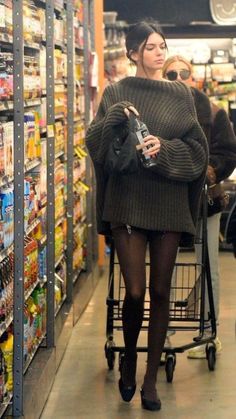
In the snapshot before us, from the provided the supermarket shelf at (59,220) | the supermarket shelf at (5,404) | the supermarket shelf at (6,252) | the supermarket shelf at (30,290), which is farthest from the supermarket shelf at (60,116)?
the supermarket shelf at (5,404)

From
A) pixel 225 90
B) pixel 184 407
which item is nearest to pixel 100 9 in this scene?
pixel 225 90

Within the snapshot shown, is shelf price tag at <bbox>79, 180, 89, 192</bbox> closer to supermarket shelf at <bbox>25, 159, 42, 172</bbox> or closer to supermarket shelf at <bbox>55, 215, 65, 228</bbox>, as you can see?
supermarket shelf at <bbox>55, 215, 65, 228</bbox>

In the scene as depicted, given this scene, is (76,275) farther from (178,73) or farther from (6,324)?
(6,324)

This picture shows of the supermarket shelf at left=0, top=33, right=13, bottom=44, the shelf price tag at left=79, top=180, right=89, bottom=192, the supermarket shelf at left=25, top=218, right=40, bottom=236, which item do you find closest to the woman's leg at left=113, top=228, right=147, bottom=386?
the supermarket shelf at left=25, top=218, right=40, bottom=236

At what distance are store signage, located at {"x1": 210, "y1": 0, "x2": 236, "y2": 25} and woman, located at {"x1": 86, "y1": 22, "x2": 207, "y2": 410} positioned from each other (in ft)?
19.0

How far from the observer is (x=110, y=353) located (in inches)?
223

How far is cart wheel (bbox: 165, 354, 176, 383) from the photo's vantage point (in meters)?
5.49

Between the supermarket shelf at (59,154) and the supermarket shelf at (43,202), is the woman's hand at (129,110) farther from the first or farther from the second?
the supermarket shelf at (59,154)

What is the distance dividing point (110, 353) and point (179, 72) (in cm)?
171

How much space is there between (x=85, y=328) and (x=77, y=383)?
4.27 ft

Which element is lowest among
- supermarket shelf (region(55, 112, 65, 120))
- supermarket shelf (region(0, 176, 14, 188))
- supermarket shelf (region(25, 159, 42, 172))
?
supermarket shelf (region(25, 159, 42, 172))

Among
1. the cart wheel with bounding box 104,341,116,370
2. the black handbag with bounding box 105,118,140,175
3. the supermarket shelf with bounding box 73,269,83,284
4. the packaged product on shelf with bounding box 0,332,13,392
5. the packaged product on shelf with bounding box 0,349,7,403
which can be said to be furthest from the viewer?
the supermarket shelf with bounding box 73,269,83,284

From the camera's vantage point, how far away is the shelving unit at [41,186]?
4379 mm

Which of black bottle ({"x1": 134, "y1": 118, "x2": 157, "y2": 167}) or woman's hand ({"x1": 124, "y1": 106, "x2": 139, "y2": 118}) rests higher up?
woman's hand ({"x1": 124, "y1": 106, "x2": 139, "y2": 118})
